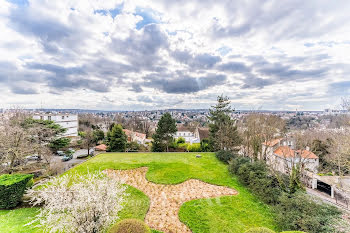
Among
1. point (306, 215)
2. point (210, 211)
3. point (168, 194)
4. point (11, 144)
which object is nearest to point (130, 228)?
point (210, 211)

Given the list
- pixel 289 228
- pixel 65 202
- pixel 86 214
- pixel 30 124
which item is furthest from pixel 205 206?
pixel 30 124

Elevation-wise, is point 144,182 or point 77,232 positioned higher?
point 77,232

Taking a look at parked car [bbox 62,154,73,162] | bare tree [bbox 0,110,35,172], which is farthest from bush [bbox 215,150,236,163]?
parked car [bbox 62,154,73,162]

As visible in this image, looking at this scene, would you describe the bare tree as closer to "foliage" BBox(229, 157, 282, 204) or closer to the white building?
"foliage" BBox(229, 157, 282, 204)

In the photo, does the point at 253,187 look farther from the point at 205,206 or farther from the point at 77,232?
the point at 77,232

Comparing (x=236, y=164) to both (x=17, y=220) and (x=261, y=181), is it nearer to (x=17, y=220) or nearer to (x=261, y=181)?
(x=261, y=181)

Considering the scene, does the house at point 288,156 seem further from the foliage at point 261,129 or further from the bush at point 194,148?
the bush at point 194,148

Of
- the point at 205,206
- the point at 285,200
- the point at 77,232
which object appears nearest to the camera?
the point at 77,232
